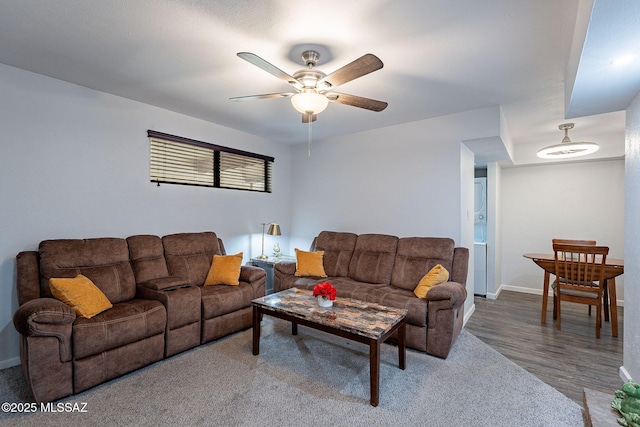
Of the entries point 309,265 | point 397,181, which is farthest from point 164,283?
point 397,181

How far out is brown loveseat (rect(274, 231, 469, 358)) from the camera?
280 cm

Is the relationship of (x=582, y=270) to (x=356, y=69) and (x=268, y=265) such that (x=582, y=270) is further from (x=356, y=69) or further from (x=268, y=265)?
(x=268, y=265)

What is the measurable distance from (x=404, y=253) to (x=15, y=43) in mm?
4043

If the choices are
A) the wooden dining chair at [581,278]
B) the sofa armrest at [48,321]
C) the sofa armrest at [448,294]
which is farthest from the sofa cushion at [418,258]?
the sofa armrest at [48,321]

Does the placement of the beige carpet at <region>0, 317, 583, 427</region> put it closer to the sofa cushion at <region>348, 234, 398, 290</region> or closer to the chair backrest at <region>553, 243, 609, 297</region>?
the sofa cushion at <region>348, 234, 398, 290</region>

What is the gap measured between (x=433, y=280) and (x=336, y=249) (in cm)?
154

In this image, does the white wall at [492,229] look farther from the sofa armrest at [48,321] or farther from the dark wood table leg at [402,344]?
the sofa armrest at [48,321]

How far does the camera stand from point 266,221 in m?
4.97

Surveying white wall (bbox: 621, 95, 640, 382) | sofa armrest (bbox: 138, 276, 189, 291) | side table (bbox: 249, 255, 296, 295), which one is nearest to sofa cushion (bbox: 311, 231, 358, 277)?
side table (bbox: 249, 255, 296, 295)

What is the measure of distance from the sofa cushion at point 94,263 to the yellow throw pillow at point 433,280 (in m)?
2.91

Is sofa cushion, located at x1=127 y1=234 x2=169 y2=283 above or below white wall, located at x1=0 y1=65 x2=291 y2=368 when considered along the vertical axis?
below

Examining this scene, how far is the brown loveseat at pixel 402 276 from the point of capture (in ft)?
9.20

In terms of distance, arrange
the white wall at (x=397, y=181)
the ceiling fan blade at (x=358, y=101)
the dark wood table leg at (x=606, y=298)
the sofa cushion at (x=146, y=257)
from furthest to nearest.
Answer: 1. the white wall at (x=397, y=181)
2. the dark wood table leg at (x=606, y=298)
3. the sofa cushion at (x=146, y=257)
4. the ceiling fan blade at (x=358, y=101)

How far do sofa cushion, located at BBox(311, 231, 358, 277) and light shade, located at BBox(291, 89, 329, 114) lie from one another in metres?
2.31
